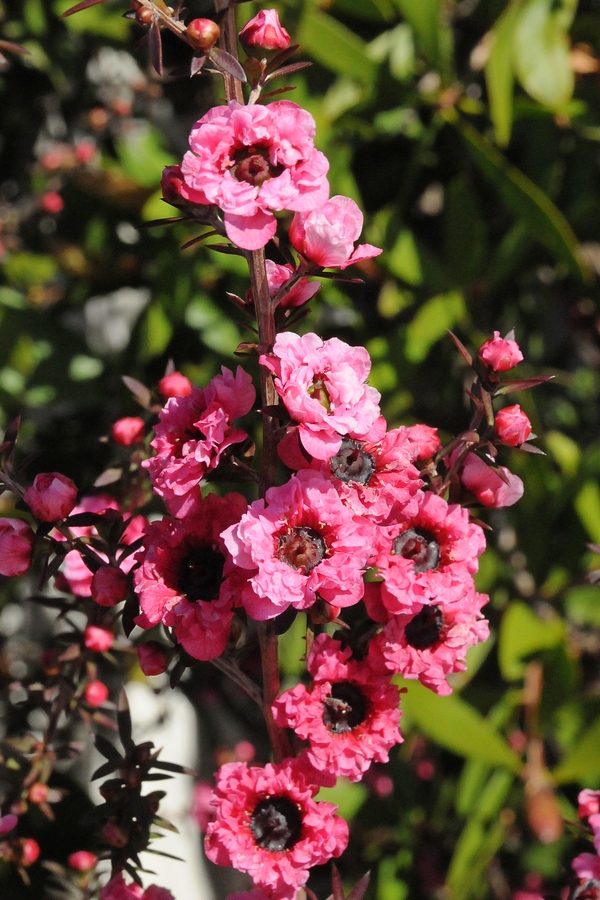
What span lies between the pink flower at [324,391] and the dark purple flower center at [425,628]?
14 cm

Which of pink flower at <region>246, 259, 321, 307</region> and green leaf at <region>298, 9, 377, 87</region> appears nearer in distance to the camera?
pink flower at <region>246, 259, 321, 307</region>

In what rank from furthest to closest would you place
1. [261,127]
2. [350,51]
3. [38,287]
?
1. [38,287]
2. [350,51]
3. [261,127]

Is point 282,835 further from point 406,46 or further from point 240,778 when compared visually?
point 406,46

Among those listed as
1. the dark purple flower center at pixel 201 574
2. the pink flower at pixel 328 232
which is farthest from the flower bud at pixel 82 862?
the pink flower at pixel 328 232

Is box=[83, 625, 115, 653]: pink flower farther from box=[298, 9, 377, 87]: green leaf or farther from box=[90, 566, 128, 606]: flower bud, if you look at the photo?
box=[298, 9, 377, 87]: green leaf

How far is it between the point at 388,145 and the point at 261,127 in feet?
2.79

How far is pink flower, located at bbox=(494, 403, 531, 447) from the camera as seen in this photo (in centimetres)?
52

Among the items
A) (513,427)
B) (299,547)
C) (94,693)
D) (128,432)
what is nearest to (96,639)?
(94,693)

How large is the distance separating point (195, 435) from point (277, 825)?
26cm

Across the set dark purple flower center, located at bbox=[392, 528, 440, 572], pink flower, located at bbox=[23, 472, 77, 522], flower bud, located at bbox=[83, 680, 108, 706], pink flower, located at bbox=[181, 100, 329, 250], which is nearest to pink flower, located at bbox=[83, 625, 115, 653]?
flower bud, located at bbox=[83, 680, 108, 706]

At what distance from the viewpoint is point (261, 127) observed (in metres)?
0.43

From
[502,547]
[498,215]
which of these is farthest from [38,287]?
[502,547]

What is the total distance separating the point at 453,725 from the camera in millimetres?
1021

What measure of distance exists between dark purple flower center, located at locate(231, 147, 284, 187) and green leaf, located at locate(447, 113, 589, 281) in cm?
66
